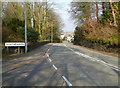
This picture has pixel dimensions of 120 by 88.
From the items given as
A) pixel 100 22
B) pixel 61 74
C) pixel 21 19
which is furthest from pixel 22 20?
pixel 61 74

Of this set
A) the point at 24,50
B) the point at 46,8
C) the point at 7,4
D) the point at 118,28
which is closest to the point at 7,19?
the point at 7,4

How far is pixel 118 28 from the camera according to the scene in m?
28.1

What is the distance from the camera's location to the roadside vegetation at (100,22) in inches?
1104

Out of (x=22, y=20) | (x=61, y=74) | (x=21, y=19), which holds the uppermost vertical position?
(x=21, y=19)

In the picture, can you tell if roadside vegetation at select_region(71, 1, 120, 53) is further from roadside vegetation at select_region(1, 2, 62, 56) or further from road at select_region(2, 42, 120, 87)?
road at select_region(2, 42, 120, 87)

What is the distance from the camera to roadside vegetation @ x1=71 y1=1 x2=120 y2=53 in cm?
2803

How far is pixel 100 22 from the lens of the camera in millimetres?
40656

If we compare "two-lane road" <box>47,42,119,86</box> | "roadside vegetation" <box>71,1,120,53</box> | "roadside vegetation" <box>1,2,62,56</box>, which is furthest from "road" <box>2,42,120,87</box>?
"roadside vegetation" <box>71,1,120,53</box>

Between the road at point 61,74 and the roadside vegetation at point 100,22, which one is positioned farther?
the roadside vegetation at point 100,22

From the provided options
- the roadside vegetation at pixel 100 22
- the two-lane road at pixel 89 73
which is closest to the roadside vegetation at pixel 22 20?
the roadside vegetation at pixel 100 22

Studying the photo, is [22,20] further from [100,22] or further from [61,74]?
[61,74]

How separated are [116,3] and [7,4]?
21.0m

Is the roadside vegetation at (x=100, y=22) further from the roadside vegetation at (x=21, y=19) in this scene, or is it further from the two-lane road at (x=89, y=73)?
the two-lane road at (x=89, y=73)

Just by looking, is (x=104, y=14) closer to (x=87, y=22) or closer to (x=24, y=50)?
(x=87, y=22)
